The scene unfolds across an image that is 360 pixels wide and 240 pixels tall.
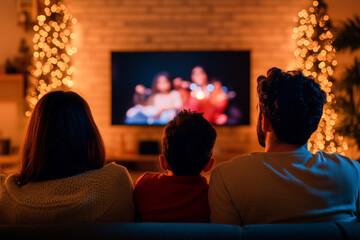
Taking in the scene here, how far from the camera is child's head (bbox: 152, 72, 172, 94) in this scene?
159 inches

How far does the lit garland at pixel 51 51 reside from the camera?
3.75 metres

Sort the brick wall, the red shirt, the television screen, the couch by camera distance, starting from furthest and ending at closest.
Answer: the brick wall < the television screen < the red shirt < the couch

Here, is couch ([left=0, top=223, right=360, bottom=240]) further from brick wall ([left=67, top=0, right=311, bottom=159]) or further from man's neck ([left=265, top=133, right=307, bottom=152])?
brick wall ([left=67, top=0, right=311, bottom=159])

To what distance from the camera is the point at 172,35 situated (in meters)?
4.18

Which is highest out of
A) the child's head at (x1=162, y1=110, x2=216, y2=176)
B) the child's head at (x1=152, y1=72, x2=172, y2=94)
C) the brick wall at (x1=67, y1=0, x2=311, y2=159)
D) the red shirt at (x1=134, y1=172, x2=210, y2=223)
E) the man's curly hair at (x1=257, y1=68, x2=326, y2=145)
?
the brick wall at (x1=67, y1=0, x2=311, y2=159)

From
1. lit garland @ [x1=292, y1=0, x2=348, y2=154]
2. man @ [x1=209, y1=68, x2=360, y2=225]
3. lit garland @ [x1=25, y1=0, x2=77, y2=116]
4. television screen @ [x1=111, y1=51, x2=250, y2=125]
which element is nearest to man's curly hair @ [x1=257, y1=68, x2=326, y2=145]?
man @ [x1=209, y1=68, x2=360, y2=225]

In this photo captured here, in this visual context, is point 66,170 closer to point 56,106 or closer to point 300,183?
point 56,106

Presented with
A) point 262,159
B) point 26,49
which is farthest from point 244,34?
point 262,159

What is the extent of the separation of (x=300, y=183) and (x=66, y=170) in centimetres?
75

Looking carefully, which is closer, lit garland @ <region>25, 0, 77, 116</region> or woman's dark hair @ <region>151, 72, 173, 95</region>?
lit garland @ <region>25, 0, 77, 116</region>

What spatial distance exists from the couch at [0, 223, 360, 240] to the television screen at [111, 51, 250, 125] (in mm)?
3271

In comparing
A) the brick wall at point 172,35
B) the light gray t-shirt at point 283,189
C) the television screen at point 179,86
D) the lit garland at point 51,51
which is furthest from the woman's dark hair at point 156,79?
the light gray t-shirt at point 283,189

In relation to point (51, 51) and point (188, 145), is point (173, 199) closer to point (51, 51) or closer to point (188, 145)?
point (188, 145)

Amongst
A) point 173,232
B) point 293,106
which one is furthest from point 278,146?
point 173,232
